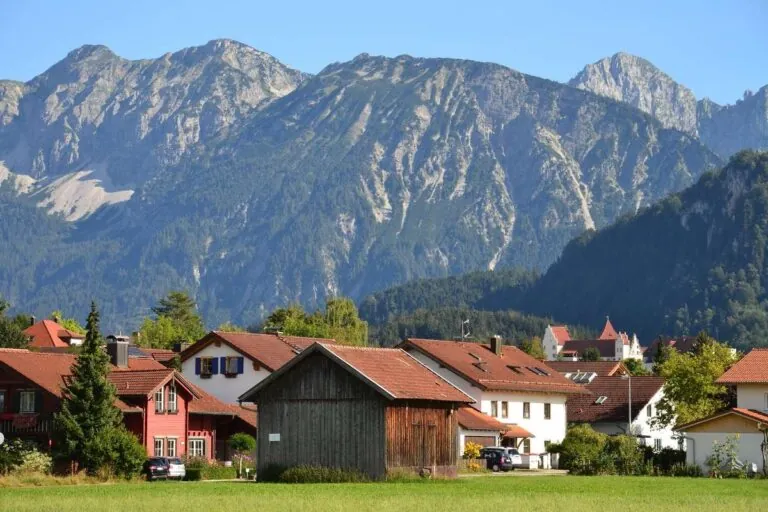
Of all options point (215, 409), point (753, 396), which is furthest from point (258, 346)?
point (753, 396)

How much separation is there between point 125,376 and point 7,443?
10.4 meters

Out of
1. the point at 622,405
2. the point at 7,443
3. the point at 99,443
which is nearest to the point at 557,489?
the point at 99,443

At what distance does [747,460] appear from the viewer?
2958 inches

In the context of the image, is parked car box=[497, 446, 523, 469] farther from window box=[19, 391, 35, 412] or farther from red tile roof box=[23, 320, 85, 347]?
red tile roof box=[23, 320, 85, 347]

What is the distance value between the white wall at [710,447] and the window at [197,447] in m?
25.4

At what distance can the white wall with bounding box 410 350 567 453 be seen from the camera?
96000 mm

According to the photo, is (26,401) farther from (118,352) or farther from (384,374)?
(384,374)

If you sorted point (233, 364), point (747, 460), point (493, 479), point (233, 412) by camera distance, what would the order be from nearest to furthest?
point (493, 479) < point (747, 460) < point (233, 412) < point (233, 364)

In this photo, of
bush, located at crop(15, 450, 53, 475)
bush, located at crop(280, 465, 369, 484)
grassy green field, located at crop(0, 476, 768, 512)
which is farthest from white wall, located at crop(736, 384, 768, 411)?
bush, located at crop(15, 450, 53, 475)

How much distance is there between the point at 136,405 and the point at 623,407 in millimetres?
42769

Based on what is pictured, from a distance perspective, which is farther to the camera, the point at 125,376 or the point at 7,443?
the point at 125,376

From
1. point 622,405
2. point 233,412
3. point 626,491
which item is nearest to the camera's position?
point 626,491

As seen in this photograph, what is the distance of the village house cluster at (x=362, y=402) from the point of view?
64.3 meters

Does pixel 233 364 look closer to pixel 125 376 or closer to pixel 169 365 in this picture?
pixel 169 365
